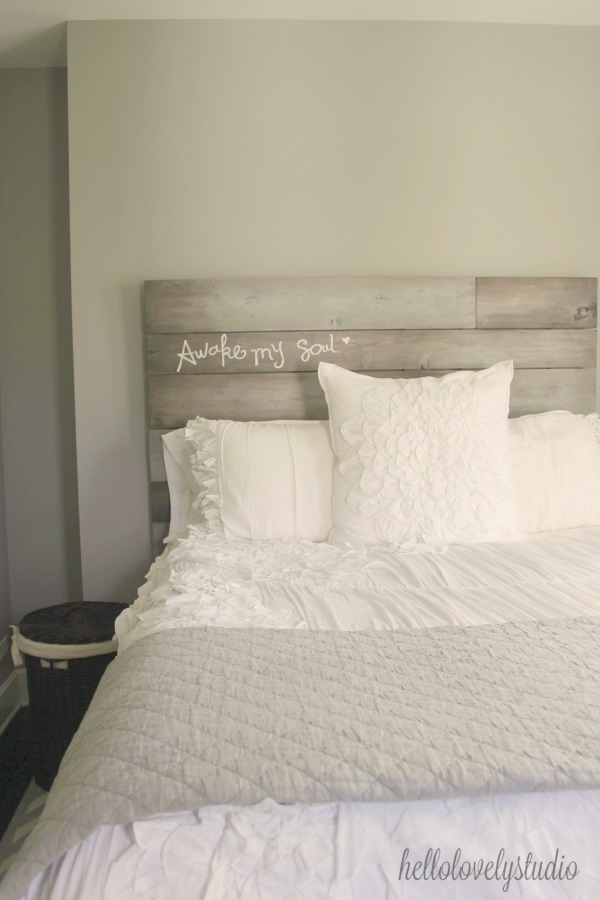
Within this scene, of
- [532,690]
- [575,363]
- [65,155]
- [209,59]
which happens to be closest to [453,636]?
[532,690]

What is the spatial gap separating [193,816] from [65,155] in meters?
2.35

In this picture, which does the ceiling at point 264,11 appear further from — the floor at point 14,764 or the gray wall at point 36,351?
the floor at point 14,764

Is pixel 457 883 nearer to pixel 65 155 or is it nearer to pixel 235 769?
pixel 235 769

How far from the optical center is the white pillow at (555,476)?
6.97ft

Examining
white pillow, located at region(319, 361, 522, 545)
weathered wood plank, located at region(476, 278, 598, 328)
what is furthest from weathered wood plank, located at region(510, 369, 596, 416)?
white pillow, located at region(319, 361, 522, 545)

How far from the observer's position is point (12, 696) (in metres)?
2.64

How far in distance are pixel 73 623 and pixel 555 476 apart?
1456mm

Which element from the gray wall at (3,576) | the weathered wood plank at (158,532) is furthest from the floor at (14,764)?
the weathered wood plank at (158,532)

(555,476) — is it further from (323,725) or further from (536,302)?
(323,725)

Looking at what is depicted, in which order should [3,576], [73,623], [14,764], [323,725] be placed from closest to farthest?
[323,725] → [73,623] → [14,764] → [3,576]

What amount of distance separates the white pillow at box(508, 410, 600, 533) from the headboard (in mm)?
361

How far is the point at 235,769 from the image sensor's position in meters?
0.85

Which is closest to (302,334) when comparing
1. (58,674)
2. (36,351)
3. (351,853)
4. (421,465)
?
(421,465)
